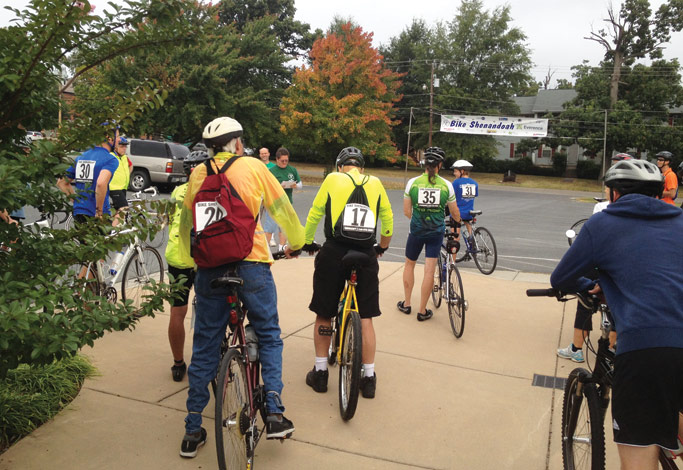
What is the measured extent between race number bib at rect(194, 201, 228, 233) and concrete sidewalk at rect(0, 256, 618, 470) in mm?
1411

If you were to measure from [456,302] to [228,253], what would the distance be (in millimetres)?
3349

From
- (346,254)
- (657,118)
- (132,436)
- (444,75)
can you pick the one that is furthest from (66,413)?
(444,75)

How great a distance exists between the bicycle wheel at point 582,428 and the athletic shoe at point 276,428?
5.05 feet

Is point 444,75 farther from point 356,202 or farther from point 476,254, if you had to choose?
point 356,202

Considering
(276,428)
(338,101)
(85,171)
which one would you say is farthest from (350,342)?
(338,101)

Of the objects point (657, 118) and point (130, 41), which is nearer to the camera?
point (130, 41)

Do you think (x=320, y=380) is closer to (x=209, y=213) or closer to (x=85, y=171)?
(x=209, y=213)

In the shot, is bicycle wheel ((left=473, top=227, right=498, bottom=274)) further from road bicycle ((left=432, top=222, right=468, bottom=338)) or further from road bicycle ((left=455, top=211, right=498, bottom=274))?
road bicycle ((left=432, top=222, right=468, bottom=338))

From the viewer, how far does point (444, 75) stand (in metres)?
50.8

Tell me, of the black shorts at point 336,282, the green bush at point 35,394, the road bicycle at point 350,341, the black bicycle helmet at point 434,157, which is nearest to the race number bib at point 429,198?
the black bicycle helmet at point 434,157

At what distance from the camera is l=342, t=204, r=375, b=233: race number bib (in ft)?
14.0

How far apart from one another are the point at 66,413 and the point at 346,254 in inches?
86.7

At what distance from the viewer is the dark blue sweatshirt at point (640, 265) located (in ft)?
7.35

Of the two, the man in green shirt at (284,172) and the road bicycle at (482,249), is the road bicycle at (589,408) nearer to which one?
the road bicycle at (482,249)
